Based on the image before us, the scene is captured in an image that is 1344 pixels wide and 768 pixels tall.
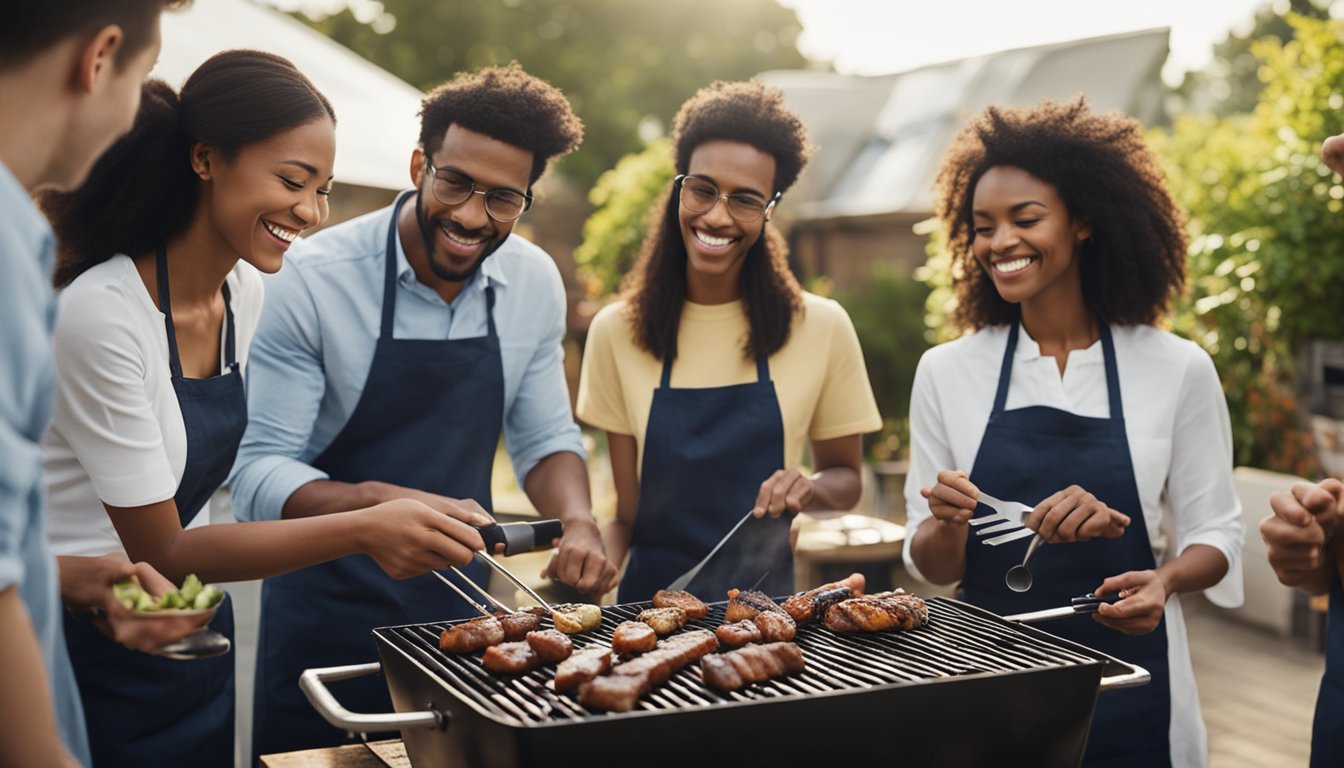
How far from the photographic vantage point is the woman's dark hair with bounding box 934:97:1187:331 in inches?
122

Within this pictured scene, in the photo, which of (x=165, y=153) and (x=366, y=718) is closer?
(x=366, y=718)

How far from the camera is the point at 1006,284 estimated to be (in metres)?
3.07

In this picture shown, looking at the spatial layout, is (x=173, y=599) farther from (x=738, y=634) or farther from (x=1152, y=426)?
(x=1152, y=426)

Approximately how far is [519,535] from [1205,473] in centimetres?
177

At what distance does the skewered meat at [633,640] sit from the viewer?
7.47 ft

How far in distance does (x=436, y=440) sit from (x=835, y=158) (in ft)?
50.6

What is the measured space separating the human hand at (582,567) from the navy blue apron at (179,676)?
0.84m

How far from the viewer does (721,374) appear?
3447mm

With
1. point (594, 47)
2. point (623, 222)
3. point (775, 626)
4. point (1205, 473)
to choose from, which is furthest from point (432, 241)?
point (594, 47)

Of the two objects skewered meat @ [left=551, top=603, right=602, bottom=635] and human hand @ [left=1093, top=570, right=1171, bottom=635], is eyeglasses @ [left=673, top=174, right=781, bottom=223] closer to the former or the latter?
skewered meat @ [left=551, top=603, right=602, bottom=635]

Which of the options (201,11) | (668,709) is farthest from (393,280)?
(201,11)

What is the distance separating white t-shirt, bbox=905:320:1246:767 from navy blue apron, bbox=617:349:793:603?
1.47 ft

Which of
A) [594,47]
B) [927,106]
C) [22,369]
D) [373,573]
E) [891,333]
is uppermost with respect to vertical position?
[594,47]

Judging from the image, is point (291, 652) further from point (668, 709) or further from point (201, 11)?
point (201, 11)
